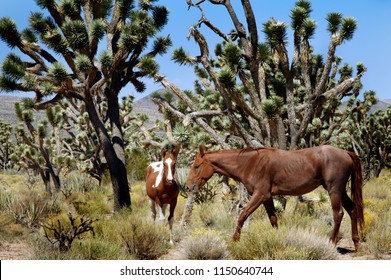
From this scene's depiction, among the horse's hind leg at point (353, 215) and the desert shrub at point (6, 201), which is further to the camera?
the desert shrub at point (6, 201)

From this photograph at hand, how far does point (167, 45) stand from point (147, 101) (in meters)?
123

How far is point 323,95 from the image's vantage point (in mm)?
11008

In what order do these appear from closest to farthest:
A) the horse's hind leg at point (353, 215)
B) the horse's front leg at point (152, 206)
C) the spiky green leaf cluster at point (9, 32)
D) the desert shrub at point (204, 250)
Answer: the desert shrub at point (204, 250) < the horse's hind leg at point (353, 215) < the horse's front leg at point (152, 206) < the spiky green leaf cluster at point (9, 32)

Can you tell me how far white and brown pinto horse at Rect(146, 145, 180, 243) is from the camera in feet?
28.8

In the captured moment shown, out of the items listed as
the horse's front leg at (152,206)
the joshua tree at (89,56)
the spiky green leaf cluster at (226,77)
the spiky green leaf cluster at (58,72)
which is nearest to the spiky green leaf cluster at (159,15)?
the joshua tree at (89,56)

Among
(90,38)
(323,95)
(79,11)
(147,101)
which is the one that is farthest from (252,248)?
(147,101)

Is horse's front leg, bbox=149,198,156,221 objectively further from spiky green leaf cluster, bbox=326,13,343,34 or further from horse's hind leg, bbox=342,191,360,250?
spiky green leaf cluster, bbox=326,13,343,34

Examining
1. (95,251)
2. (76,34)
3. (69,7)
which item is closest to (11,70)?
(76,34)

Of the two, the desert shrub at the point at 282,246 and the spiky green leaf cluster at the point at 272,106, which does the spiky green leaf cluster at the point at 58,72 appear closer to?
the spiky green leaf cluster at the point at 272,106

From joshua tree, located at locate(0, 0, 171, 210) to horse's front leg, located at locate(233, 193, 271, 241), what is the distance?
560 cm

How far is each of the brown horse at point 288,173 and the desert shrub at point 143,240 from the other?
37.5 inches

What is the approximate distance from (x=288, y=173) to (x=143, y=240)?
2.55m

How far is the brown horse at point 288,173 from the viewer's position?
24.8ft

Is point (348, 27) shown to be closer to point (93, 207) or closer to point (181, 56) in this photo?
point (181, 56)
